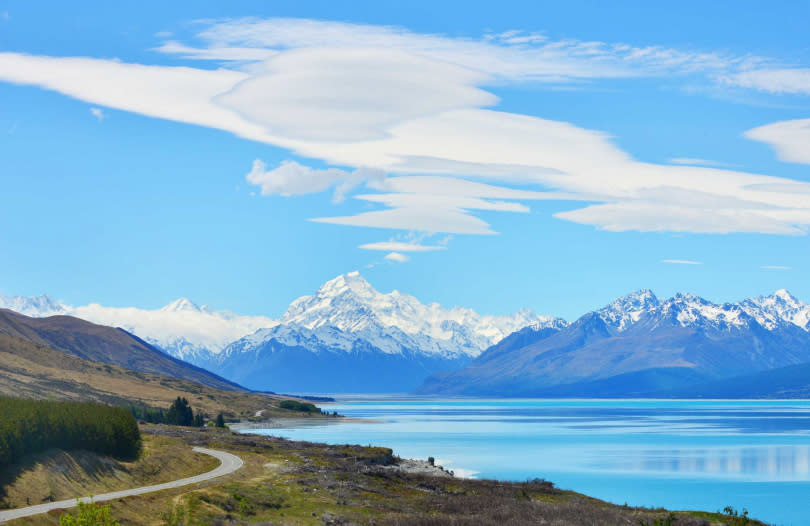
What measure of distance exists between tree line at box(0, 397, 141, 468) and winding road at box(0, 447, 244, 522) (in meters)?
5.40

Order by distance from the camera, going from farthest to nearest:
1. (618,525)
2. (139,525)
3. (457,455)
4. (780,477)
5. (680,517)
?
(457,455)
(780,477)
(680,517)
(618,525)
(139,525)

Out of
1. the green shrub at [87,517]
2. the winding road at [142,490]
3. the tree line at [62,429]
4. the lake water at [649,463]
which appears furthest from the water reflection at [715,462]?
the green shrub at [87,517]

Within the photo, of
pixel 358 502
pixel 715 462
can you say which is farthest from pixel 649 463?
pixel 358 502

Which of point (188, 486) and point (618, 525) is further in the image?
point (188, 486)

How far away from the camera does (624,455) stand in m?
145

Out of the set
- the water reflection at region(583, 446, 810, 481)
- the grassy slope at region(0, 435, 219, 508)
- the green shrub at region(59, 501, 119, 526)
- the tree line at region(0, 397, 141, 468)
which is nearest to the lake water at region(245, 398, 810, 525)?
the water reflection at region(583, 446, 810, 481)

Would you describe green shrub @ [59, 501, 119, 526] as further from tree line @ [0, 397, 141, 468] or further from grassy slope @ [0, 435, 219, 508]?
tree line @ [0, 397, 141, 468]

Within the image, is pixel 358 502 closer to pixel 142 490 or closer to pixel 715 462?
pixel 142 490

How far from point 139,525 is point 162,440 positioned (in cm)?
4326

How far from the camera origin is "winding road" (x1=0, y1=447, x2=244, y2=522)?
48.1 metres

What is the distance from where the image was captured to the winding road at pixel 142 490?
48.1m

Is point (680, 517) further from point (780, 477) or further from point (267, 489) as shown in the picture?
point (780, 477)

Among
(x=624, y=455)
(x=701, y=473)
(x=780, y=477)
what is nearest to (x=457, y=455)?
(x=624, y=455)

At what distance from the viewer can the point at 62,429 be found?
6366 centimetres
